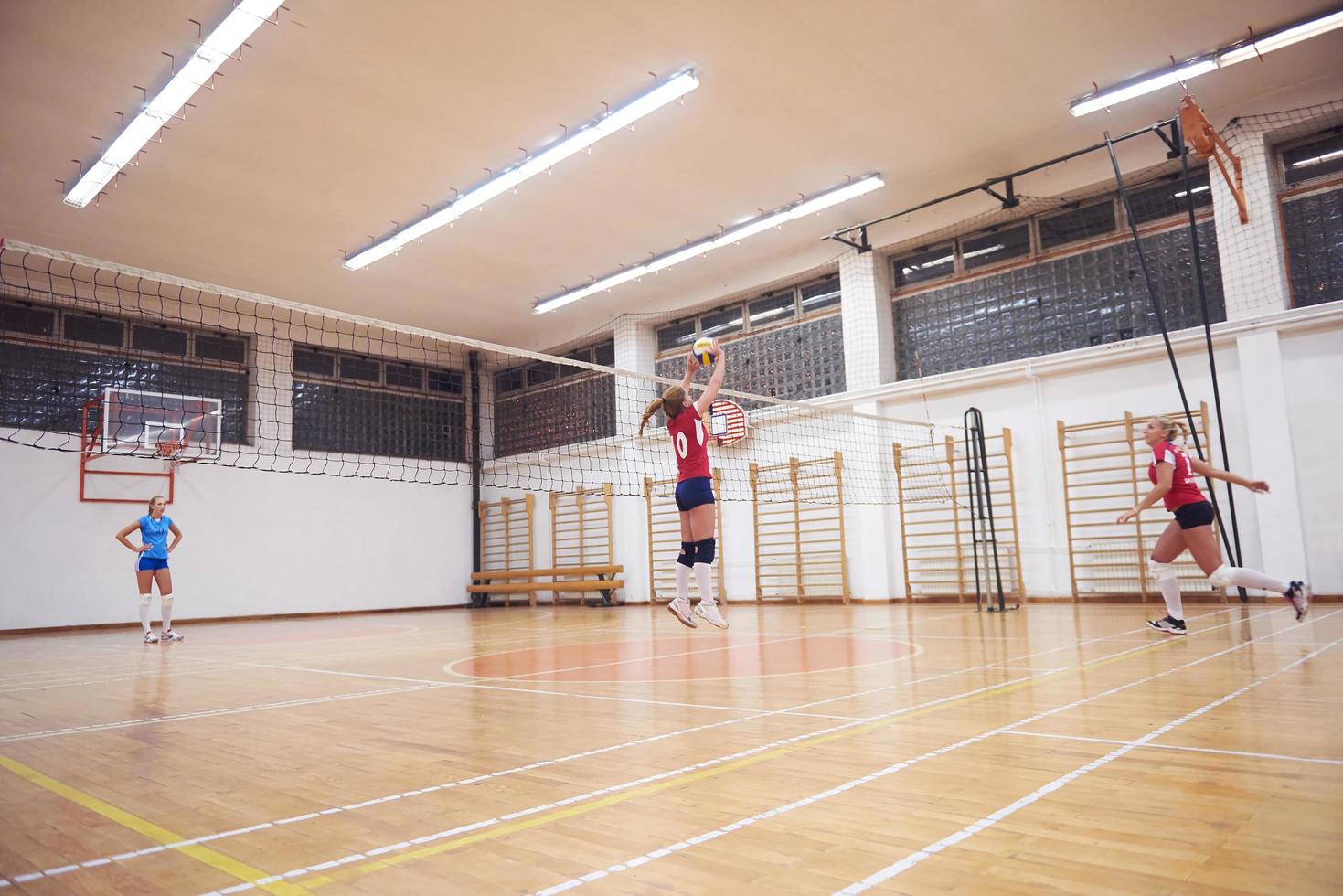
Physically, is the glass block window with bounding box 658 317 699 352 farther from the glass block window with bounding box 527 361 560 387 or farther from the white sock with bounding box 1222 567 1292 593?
the white sock with bounding box 1222 567 1292 593

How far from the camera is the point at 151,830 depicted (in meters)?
2.33

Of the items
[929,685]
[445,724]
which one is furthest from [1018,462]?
[445,724]

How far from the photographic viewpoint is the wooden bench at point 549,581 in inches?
663

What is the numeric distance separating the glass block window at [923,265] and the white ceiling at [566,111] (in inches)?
22.5

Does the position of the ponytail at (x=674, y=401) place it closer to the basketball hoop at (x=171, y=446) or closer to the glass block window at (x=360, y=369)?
the basketball hoop at (x=171, y=446)

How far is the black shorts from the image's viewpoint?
615 cm

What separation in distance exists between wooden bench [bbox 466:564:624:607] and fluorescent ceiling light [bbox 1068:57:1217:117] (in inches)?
439

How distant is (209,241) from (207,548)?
5968 mm

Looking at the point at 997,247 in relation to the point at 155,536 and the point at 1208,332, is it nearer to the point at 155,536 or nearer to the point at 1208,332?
the point at 1208,332

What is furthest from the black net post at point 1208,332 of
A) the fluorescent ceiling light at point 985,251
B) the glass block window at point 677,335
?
the glass block window at point 677,335

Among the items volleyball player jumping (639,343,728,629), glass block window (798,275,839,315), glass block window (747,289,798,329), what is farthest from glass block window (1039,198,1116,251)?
volleyball player jumping (639,343,728,629)

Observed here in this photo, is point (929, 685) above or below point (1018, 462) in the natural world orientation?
below

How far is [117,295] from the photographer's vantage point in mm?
15219

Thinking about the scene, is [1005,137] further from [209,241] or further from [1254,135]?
[209,241]
